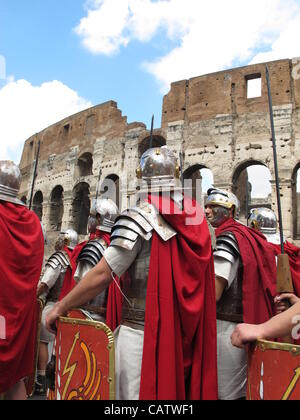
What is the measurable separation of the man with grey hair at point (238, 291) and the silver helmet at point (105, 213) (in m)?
2.02

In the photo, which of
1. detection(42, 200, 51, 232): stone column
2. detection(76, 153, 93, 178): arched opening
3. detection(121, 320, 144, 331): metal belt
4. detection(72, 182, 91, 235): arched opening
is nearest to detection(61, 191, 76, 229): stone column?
detection(72, 182, 91, 235): arched opening

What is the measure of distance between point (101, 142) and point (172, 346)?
18160 millimetres

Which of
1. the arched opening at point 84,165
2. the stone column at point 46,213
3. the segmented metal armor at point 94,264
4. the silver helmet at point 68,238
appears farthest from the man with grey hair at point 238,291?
the stone column at point 46,213

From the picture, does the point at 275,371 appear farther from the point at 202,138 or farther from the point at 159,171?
the point at 202,138

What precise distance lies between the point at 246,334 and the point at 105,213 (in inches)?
128

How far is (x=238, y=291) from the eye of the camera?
270 cm

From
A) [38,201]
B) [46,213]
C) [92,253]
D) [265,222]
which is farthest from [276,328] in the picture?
[38,201]

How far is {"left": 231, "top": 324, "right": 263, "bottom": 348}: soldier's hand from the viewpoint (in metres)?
1.65

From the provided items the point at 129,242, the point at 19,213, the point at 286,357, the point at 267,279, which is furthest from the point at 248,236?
the point at 19,213

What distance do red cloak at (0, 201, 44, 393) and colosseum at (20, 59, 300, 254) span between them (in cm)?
1164

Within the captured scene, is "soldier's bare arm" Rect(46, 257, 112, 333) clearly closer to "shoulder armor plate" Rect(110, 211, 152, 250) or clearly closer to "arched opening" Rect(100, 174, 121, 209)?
"shoulder armor plate" Rect(110, 211, 152, 250)

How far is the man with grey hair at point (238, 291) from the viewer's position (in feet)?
8.24

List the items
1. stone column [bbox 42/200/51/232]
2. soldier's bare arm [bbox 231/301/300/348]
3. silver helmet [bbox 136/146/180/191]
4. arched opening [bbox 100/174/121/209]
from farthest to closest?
stone column [bbox 42/200/51/232], arched opening [bbox 100/174/121/209], silver helmet [bbox 136/146/180/191], soldier's bare arm [bbox 231/301/300/348]
